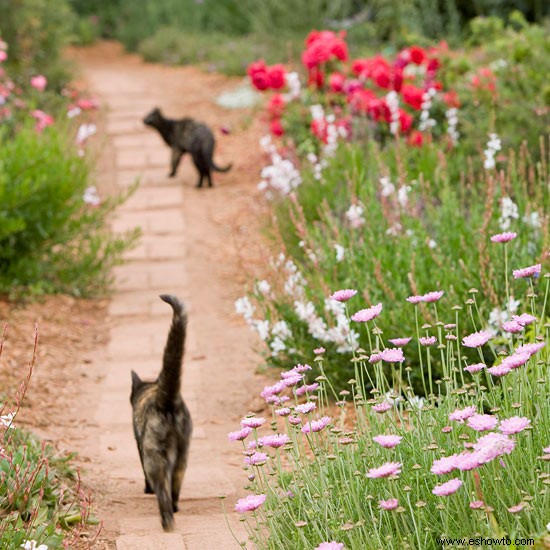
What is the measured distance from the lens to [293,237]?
7.77 metres

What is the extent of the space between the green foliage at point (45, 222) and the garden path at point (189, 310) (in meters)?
0.37

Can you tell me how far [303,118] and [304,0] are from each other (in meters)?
3.85

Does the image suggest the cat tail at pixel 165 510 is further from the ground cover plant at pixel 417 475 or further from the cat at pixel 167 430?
the ground cover plant at pixel 417 475

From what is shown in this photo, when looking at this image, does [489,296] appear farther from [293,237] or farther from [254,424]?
[293,237]

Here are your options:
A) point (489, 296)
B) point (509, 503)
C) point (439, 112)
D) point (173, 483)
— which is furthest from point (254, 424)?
point (439, 112)

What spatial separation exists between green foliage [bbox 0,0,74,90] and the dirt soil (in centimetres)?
225

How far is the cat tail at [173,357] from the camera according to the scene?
3932 millimetres

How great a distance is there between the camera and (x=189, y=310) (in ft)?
24.6

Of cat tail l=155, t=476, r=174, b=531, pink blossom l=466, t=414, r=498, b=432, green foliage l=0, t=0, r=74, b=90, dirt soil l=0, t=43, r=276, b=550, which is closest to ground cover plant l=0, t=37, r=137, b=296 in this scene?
dirt soil l=0, t=43, r=276, b=550

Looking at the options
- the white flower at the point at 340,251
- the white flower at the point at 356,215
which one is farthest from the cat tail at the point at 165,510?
the white flower at the point at 356,215

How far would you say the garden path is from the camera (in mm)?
4375

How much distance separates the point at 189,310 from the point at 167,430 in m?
3.34

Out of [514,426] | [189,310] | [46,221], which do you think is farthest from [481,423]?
[46,221]

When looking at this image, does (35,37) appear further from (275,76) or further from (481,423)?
(481,423)
